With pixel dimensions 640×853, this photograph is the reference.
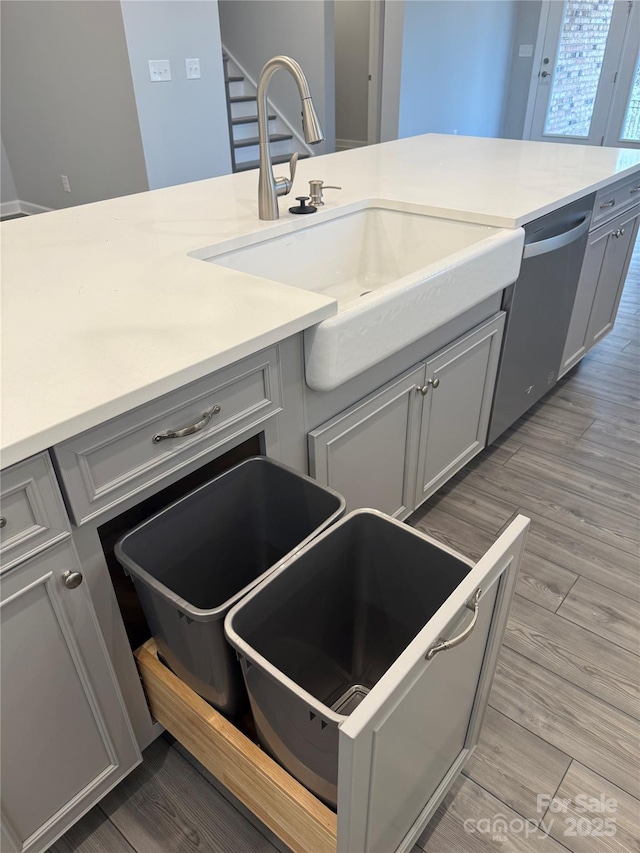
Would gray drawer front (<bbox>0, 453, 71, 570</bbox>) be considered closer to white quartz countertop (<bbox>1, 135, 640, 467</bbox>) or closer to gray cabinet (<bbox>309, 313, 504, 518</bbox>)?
white quartz countertop (<bbox>1, 135, 640, 467</bbox>)

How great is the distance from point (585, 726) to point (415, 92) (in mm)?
5213

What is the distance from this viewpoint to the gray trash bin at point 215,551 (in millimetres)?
954

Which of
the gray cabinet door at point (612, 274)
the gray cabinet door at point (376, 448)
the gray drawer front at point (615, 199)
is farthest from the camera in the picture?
the gray cabinet door at point (612, 274)

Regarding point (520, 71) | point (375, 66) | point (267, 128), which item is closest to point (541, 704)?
point (267, 128)

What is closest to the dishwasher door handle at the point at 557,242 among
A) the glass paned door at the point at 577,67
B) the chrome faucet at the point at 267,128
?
the chrome faucet at the point at 267,128

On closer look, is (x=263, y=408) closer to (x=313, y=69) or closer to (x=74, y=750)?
(x=74, y=750)

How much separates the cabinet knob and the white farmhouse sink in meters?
0.55

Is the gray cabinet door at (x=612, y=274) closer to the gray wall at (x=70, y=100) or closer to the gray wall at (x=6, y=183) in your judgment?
the gray wall at (x=70, y=100)

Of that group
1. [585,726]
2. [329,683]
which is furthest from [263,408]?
[585,726]

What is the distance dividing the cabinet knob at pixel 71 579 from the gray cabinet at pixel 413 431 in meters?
0.55

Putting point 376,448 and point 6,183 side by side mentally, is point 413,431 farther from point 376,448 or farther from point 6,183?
point 6,183

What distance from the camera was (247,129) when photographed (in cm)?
511

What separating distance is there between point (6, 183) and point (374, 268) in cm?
463

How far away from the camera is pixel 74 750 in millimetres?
1020
